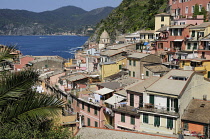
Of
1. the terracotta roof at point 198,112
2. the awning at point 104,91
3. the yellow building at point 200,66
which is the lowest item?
the terracotta roof at point 198,112

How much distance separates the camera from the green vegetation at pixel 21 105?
7258mm

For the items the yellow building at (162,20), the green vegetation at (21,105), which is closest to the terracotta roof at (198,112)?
the green vegetation at (21,105)

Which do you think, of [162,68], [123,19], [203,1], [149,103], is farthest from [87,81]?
[123,19]

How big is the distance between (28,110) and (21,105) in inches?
8.7

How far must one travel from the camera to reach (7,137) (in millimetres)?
7270

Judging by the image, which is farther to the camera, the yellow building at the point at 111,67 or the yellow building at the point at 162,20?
the yellow building at the point at 162,20

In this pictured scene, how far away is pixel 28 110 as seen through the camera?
7332 millimetres

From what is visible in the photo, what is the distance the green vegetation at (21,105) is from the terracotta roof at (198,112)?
14140 mm

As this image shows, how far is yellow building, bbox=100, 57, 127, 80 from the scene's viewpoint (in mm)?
35656

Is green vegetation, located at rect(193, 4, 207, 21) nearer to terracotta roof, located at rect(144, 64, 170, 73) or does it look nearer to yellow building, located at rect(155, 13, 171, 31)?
yellow building, located at rect(155, 13, 171, 31)

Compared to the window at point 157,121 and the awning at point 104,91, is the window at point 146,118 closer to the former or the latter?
the window at point 157,121

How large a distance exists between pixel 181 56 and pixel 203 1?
17149 millimetres

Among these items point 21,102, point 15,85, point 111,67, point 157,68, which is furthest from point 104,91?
point 21,102

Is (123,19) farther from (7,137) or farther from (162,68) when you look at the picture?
(7,137)
